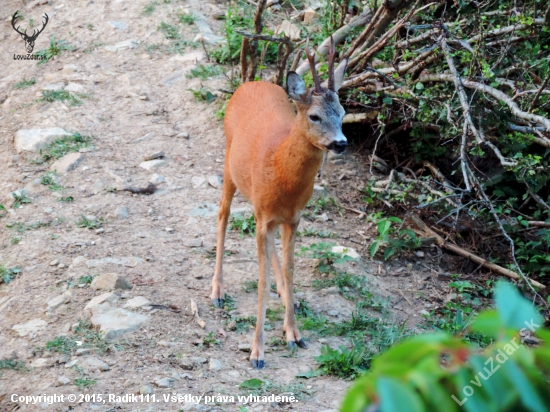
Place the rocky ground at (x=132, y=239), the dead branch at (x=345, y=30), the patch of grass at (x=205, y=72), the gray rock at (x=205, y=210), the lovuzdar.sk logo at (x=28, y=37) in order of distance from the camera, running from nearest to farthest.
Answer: the rocky ground at (x=132, y=239), the gray rock at (x=205, y=210), the dead branch at (x=345, y=30), the patch of grass at (x=205, y=72), the lovuzdar.sk logo at (x=28, y=37)

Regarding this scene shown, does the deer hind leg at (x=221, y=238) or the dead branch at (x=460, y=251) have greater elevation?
the deer hind leg at (x=221, y=238)

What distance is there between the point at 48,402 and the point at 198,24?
6593mm

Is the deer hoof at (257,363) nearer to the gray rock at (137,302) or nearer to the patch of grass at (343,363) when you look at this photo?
the patch of grass at (343,363)

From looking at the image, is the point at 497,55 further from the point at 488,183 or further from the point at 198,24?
the point at 198,24

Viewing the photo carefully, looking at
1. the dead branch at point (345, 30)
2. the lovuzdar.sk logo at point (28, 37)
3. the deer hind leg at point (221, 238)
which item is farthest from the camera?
the lovuzdar.sk logo at point (28, 37)

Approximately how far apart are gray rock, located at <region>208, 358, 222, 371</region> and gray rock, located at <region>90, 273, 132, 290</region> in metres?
1.06

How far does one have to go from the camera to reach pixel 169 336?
192 inches

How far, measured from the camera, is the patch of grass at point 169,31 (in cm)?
927

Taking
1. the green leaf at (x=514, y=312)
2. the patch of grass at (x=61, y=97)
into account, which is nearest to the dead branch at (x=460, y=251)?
the patch of grass at (x=61, y=97)

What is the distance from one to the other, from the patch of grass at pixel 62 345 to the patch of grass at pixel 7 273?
1.02m

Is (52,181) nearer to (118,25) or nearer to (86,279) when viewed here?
(86,279)

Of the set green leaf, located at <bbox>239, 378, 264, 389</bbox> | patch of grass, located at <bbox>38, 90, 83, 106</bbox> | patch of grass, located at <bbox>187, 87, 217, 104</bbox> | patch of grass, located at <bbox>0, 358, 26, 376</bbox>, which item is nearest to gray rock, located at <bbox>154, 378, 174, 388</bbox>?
green leaf, located at <bbox>239, 378, 264, 389</bbox>

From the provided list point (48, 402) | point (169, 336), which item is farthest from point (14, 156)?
point (48, 402)

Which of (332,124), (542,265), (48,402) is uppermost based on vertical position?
(332,124)
